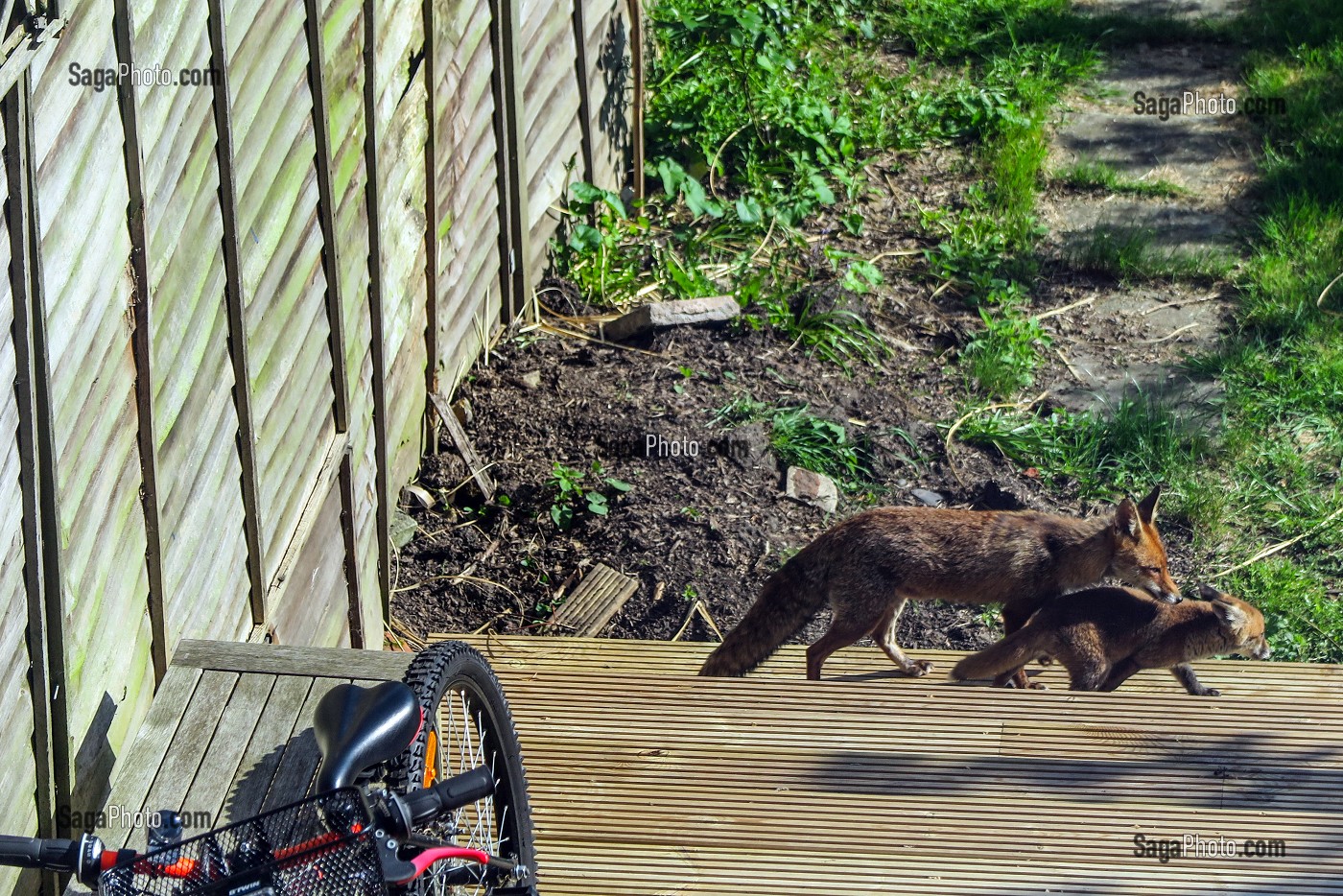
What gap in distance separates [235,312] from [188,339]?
1.12 ft

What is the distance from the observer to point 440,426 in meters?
7.29

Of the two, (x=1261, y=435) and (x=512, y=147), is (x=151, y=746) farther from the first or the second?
(x=1261, y=435)

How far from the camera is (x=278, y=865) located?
2221mm

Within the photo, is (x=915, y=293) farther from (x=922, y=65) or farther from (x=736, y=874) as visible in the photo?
(x=736, y=874)

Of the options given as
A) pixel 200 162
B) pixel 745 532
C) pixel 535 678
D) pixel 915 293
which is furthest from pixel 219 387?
pixel 915 293

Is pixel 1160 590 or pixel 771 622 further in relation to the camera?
pixel 1160 590

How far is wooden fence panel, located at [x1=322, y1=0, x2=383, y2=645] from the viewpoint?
536 cm

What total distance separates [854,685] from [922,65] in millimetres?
7360

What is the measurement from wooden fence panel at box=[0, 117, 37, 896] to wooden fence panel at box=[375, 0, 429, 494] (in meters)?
2.84

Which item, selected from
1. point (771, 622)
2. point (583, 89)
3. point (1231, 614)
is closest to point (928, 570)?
point (771, 622)

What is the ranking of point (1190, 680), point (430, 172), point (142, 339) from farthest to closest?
1. point (430, 172)
2. point (1190, 680)
3. point (142, 339)

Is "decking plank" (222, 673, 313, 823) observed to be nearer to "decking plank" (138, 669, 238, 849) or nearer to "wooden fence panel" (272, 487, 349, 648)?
"decking plank" (138, 669, 238, 849)

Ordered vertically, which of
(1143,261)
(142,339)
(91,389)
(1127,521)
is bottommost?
(1127,521)

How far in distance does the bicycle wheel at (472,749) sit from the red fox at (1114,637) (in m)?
2.29
